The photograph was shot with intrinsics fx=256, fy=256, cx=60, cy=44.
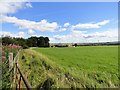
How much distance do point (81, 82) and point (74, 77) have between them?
45 cm

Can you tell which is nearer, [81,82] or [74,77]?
[81,82]

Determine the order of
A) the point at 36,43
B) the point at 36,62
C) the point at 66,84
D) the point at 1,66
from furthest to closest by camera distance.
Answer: the point at 36,43 → the point at 36,62 → the point at 1,66 → the point at 66,84

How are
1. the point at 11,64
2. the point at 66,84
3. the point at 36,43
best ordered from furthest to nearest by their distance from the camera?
1. the point at 36,43
2. the point at 11,64
3. the point at 66,84

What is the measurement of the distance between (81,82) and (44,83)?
90 centimetres

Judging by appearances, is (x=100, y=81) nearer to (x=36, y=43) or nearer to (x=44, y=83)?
(x=44, y=83)

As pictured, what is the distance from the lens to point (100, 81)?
22.5 ft

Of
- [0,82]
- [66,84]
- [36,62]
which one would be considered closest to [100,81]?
[66,84]

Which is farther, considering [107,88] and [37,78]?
[37,78]

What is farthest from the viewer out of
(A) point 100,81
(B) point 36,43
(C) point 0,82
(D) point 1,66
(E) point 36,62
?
(B) point 36,43

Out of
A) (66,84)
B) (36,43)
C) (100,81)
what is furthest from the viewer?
(36,43)

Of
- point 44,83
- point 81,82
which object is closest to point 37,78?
point 44,83

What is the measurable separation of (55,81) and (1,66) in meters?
2.26

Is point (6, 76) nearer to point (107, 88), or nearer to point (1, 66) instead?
point (1, 66)

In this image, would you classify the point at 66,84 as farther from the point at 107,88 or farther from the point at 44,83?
the point at 107,88
